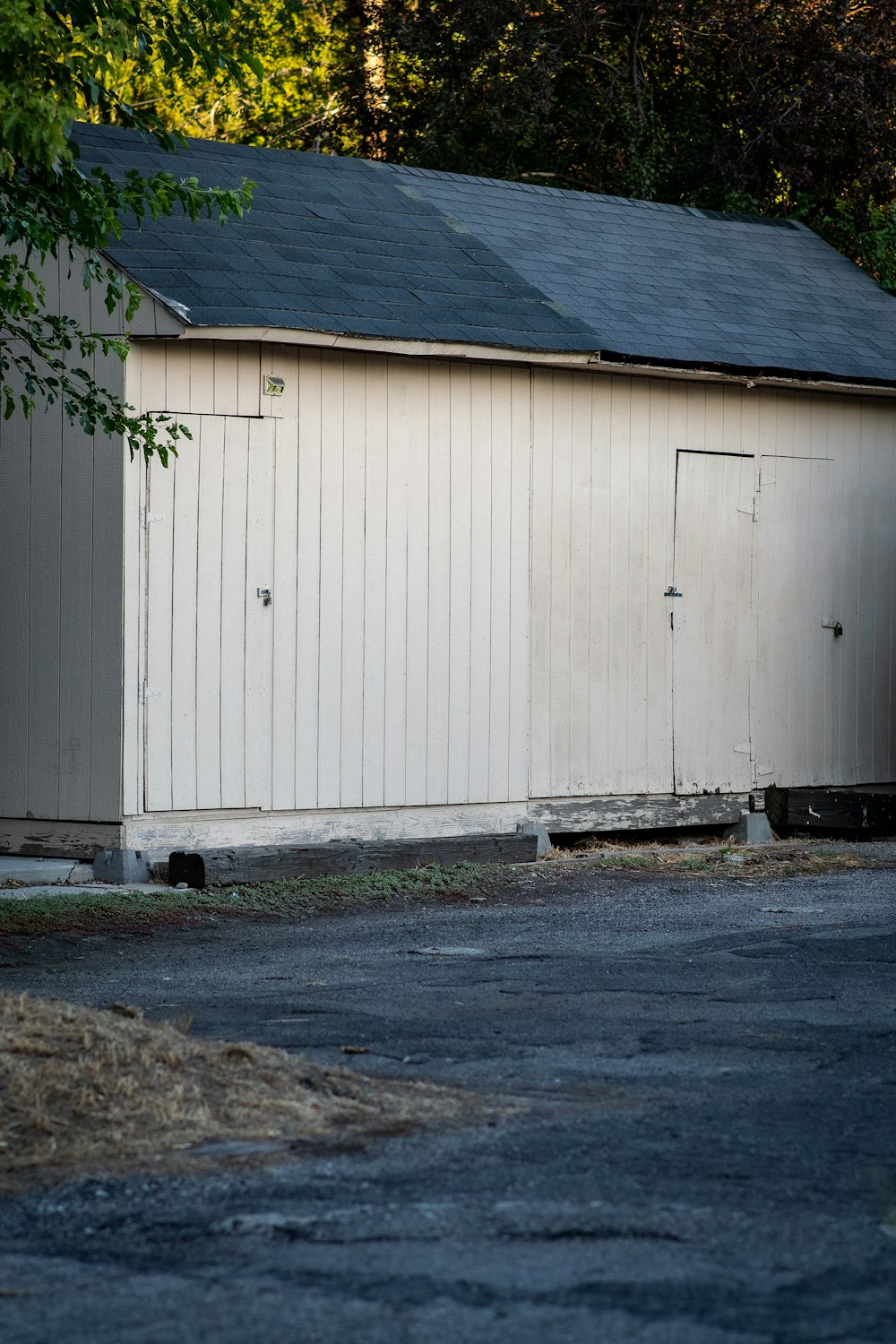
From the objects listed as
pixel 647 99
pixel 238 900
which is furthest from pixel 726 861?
pixel 647 99

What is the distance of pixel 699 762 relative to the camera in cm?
1277

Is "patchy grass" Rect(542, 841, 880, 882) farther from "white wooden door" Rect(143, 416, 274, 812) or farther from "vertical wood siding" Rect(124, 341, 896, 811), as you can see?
"white wooden door" Rect(143, 416, 274, 812)

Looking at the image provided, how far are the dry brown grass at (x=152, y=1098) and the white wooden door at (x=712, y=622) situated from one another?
7.56 metres

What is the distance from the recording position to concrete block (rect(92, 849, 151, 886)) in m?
10.1

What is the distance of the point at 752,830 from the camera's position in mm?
12898

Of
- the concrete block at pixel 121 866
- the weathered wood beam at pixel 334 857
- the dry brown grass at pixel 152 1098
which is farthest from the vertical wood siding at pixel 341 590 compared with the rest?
the dry brown grass at pixel 152 1098

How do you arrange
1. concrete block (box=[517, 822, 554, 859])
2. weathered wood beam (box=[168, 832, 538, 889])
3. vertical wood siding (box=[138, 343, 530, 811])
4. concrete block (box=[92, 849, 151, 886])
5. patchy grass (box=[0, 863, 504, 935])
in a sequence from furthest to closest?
concrete block (box=[517, 822, 554, 859])
vertical wood siding (box=[138, 343, 530, 811])
concrete block (box=[92, 849, 151, 886])
weathered wood beam (box=[168, 832, 538, 889])
patchy grass (box=[0, 863, 504, 935])

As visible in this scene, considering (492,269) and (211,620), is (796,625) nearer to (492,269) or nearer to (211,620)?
(492,269)

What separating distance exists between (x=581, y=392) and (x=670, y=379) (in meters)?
0.78

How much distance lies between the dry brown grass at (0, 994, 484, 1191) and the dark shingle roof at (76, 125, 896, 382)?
5.56m

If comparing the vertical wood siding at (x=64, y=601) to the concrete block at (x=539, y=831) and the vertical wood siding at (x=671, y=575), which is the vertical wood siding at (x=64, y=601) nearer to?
the concrete block at (x=539, y=831)

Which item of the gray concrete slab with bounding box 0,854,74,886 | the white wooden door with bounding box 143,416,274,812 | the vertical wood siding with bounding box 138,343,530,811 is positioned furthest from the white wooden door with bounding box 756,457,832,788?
the gray concrete slab with bounding box 0,854,74,886

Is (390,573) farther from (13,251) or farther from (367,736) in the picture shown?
(13,251)

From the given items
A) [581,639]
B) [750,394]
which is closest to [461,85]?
[750,394]
